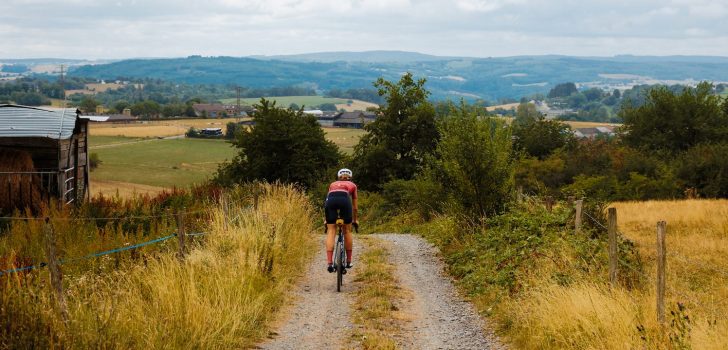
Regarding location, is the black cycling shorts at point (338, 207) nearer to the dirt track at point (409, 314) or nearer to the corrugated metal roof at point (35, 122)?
→ the dirt track at point (409, 314)

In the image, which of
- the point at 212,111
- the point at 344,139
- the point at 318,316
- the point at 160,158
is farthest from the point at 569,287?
the point at 212,111

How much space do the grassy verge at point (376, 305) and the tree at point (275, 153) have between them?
2944 cm

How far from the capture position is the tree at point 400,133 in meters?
42.0

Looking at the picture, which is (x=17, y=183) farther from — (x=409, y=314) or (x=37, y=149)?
(x=409, y=314)

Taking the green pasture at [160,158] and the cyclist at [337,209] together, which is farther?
the green pasture at [160,158]

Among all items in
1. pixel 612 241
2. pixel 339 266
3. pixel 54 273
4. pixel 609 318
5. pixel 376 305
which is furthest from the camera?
pixel 339 266

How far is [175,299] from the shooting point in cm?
873

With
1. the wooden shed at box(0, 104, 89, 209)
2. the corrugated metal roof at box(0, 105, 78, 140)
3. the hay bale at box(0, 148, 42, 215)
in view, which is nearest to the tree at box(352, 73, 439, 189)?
the wooden shed at box(0, 104, 89, 209)

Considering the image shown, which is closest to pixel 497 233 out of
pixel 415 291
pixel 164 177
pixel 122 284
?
pixel 415 291

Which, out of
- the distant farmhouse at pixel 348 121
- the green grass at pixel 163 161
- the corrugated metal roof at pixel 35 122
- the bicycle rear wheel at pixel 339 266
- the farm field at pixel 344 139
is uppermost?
the corrugated metal roof at pixel 35 122

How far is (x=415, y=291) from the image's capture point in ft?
41.2

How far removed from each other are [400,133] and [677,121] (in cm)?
3414

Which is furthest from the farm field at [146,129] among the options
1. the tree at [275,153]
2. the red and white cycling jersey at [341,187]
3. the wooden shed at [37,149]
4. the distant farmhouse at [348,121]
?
the red and white cycling jersey at [341,187]

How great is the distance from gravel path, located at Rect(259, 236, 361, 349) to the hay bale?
905cm
